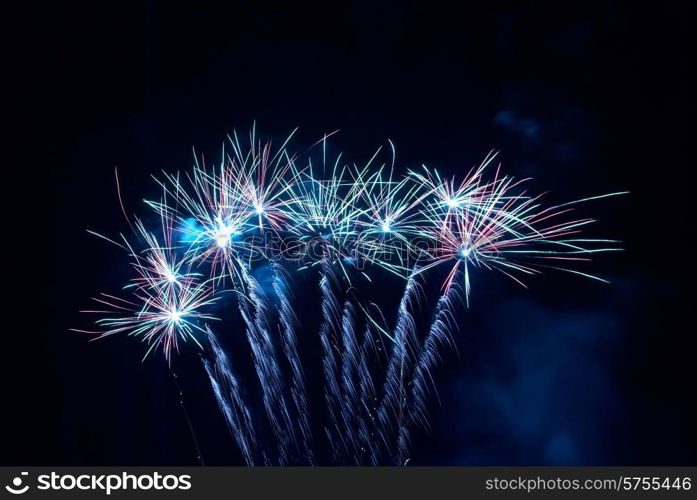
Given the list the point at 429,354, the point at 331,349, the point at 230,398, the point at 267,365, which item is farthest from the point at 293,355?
the point at 429,354

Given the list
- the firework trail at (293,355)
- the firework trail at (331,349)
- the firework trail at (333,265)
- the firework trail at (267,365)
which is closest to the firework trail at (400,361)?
the firework trail at (333,265)

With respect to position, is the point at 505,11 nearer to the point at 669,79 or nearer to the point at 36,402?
the point at 669,79

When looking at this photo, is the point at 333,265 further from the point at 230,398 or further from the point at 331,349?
the point at 230,398

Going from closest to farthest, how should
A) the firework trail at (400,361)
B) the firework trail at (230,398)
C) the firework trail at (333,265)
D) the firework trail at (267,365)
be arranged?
the firework trail at (333,265) < the firework trail at (400,361) < the firework trail at (267,365) < the firework trail at (230,398)

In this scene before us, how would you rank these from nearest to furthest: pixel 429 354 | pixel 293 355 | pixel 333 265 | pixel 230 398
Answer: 1. pixel 333 265
2. pixel 429 354
3. pixel 293 355
4. pixel 230 398

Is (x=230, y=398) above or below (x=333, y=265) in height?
below

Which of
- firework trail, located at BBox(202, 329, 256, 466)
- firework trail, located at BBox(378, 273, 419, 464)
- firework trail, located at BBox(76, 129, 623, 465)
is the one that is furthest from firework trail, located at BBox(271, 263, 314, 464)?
firework trail, located at BBox(378, 273, 419, 464)

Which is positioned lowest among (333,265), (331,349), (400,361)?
(400,361)

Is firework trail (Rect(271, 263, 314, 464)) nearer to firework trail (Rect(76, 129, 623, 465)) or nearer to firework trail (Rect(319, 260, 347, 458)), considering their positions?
firework trail (Rect(76, 129, 623, 465))

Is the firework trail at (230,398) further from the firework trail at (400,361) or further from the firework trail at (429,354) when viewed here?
the firework trail at (429,354)
